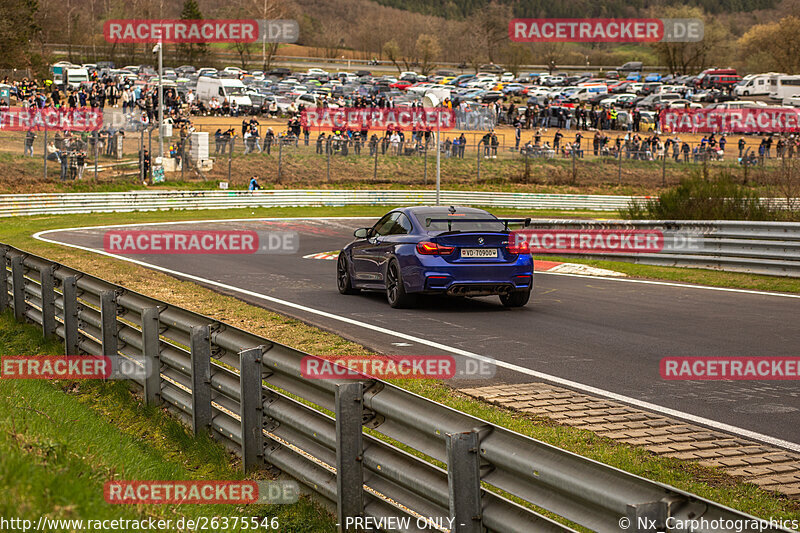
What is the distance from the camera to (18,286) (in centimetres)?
1262

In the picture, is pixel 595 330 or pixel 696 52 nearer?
pixel 595 330

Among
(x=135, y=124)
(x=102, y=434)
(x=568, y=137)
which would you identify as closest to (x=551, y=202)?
(x=568, y=137)

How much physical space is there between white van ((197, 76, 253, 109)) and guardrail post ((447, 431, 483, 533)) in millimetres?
60273

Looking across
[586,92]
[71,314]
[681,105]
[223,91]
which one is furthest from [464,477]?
[586,92]

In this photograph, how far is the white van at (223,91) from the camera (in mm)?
63375

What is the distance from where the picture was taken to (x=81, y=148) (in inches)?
1569

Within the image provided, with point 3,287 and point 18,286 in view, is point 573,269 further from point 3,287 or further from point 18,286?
point 18,286

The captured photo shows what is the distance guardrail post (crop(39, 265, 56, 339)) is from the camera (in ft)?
36.6

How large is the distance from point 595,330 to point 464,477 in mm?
8104

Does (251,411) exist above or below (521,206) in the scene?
above

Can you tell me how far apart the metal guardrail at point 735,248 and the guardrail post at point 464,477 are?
15.1 meters

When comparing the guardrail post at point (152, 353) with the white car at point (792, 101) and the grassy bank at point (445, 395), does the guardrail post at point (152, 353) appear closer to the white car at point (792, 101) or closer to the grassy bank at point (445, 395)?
the grassy bank at point (445, 395)

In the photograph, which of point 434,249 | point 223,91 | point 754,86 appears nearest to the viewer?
point 434,249

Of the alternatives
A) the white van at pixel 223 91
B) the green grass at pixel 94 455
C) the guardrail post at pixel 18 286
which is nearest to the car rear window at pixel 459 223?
the guardrail post at pixel 18 286
